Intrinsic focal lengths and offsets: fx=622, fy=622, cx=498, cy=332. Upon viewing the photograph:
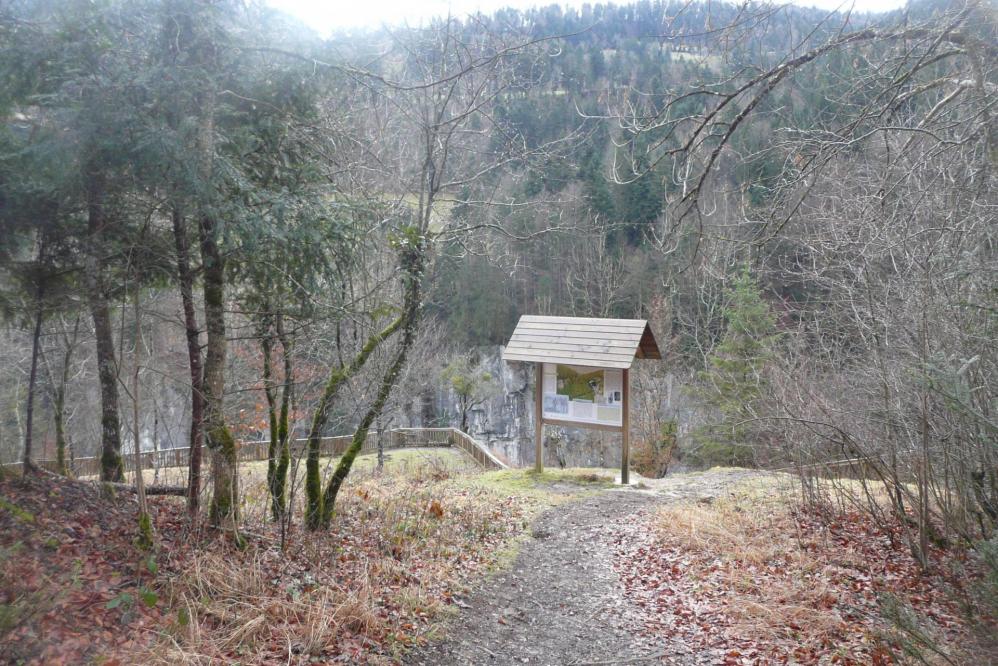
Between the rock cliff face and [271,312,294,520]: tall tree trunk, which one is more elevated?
[271,312,294,520]: tall tree trunk

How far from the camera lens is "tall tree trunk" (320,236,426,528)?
6461 mm

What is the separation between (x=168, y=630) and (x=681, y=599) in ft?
14.1

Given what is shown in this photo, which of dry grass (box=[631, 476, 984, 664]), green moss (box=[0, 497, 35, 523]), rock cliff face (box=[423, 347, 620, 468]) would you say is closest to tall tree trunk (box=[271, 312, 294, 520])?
green moss (box=[0, 497, 35, 523])

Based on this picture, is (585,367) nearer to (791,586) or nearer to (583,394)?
(583,394)

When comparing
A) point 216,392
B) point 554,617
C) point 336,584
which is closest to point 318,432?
point 216,392

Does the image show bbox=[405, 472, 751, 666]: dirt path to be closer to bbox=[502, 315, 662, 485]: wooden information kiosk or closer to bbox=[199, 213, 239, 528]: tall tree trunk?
bbox=[199, 213, 239, 528]: tall tree trunk

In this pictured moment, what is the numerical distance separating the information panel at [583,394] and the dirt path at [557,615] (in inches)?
130

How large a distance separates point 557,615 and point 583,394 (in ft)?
21.7

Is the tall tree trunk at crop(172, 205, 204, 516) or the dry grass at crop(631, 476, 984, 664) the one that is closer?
the dry grass at crop(631, 476, 984, 664)

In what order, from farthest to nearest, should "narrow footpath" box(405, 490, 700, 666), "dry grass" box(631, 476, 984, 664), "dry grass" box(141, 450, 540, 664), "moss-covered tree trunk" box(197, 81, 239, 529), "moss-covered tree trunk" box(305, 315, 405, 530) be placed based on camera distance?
"moss-covered tree trunk" box(305, 315, 405, 530) → "moss-covered tree trunk" box(197, 81, 239, 529) → "narrow footpath" box(405, 490, 700, 666) → "dry grass" box(631, 476, 984, 664) → "dry grass" box(141, 450, 540, 664)

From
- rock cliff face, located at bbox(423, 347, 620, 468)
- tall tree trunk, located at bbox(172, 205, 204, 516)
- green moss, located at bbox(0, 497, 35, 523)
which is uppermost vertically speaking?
tall tree trunk, located at bbox(172, 205, 204, 516)

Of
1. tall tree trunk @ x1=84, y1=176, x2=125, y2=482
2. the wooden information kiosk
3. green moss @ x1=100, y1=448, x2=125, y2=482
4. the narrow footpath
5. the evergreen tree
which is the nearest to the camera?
the narrow footpath

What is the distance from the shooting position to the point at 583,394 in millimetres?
11961

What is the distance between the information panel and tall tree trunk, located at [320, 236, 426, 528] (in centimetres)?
562
